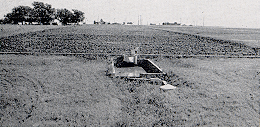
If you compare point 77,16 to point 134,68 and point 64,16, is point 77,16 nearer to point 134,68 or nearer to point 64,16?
point 64,16

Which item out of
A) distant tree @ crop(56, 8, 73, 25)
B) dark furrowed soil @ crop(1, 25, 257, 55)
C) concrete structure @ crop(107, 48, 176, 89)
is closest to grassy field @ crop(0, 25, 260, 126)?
concrete structure @ crop(107, 48, 176, 89)

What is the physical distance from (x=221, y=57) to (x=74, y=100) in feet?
37.9

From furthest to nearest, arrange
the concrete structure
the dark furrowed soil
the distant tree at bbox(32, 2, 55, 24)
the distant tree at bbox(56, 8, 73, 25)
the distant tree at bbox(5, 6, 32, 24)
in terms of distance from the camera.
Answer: the distant tree at bbox(56, 8, 73, 25) < the distant tree at bbox(32, 2, 55, 24) < the distant tree at bbox(5, 6, 32, 24) < the dark furrowed soil < the concrete structure

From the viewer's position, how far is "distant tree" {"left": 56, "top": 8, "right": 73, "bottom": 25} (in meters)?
115

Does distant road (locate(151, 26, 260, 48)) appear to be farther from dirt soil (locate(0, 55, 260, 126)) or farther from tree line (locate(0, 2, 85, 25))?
tree line (locate(0, 2, 85, 25))

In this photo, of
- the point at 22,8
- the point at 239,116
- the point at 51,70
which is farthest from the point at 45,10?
the point at 239,116

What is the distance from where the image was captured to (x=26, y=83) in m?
6.71

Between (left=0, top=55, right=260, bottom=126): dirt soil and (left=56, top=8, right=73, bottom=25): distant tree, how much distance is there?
116771 mm

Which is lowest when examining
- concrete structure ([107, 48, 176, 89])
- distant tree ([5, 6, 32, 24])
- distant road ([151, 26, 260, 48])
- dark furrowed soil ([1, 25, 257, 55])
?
concrete structure ([107, 48, 176, 89])

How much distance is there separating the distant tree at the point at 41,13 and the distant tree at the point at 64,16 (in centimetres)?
856

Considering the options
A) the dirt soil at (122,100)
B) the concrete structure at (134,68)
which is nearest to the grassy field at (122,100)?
the dirt soil at (122,100)

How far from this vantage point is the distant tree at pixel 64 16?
11500 centimetres

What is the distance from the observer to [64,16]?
116 m

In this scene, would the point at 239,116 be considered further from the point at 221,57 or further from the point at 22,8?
the point at 22,8
